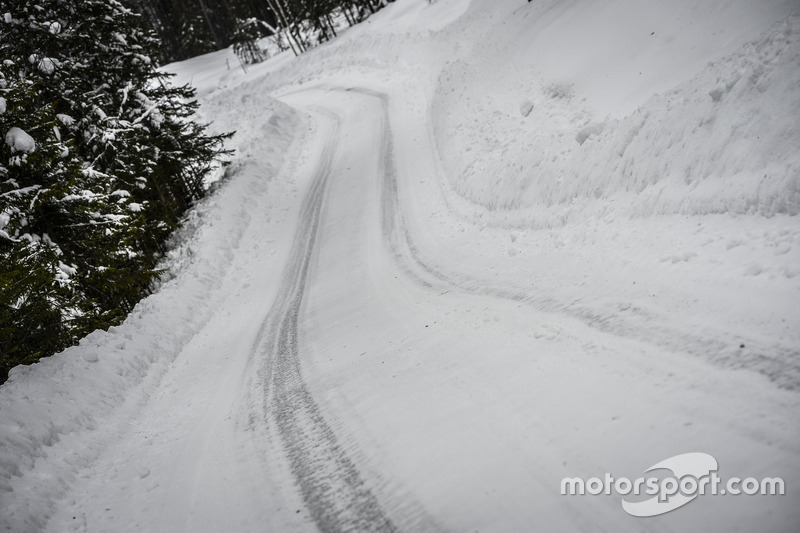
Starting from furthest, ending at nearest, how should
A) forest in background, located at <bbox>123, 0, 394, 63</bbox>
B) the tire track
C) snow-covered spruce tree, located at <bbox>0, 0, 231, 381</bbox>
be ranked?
forest in background, located at <bbox>123, 0, 394, 63</bbox>
snow-covered spruce tree, located at <bbox>0, 0, 231, 381</bbox>
the tire track

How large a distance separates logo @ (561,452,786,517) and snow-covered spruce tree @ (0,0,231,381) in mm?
8414

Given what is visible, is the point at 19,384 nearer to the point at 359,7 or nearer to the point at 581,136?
the point at 581,136

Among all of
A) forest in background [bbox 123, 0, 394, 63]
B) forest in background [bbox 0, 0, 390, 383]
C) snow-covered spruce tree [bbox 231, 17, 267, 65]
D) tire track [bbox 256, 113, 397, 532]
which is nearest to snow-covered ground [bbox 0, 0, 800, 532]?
tire track [bbox 256, 113, 397, 532]

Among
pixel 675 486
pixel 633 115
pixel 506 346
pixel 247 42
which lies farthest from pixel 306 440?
pixel 247 42

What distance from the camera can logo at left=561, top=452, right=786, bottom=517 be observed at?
259cm

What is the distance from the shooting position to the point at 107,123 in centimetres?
1359

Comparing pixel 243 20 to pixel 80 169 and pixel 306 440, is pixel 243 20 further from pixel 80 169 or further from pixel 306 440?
pixel 306 440

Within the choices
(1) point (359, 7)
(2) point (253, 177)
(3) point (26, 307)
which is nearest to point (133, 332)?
(3) point (26, 307)

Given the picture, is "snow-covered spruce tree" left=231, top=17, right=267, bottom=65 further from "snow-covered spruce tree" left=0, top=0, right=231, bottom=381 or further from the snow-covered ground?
the snow-covered ground

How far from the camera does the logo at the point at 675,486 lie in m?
2.59

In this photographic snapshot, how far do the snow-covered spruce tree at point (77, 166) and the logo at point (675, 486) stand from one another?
27.6 ft

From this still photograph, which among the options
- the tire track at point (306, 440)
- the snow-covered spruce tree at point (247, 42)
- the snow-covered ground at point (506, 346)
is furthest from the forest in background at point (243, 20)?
the tire track at point (306, 440)

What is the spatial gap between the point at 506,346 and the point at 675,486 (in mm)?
2282

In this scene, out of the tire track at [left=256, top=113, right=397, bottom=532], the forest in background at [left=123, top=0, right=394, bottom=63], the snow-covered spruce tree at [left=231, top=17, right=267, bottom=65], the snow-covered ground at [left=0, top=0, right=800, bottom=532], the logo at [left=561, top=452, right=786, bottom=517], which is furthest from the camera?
the snow-covered spruce tree at [left=231, top=17, right=267, bottom=65]
